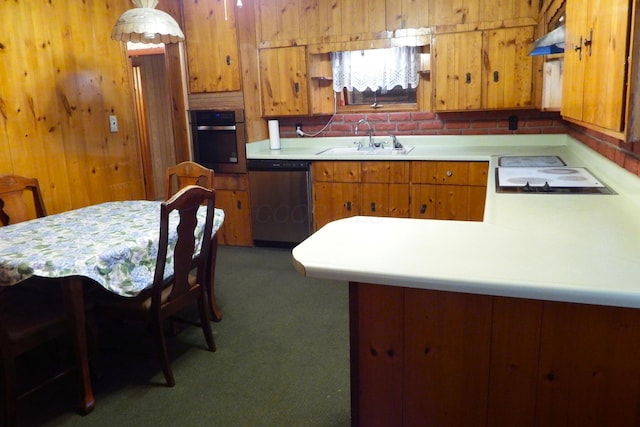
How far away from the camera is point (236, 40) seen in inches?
164

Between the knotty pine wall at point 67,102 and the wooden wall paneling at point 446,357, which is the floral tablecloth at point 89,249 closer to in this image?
the knotty pine wall at point 67,102

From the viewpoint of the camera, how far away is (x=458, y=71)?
152 inches

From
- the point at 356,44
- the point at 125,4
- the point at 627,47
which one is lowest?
the point at 627,47

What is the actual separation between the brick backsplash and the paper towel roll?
19 centimetres

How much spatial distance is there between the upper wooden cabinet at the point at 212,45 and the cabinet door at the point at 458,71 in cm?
173

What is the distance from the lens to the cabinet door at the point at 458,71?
12.4 feet

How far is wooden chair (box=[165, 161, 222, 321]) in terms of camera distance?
2771mm

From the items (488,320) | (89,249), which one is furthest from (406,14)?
(488,320)

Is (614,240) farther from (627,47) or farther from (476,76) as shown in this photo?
(476,76)

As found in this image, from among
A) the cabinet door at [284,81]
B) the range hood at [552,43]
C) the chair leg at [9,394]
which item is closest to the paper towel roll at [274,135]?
the cabinet door at [284,81]

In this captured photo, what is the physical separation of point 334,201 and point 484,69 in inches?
63.6

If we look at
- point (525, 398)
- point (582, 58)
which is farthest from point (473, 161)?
point (525, 398)

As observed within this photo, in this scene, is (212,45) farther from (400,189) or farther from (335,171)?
(400,189)

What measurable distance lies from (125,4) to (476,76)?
289 centimetres
